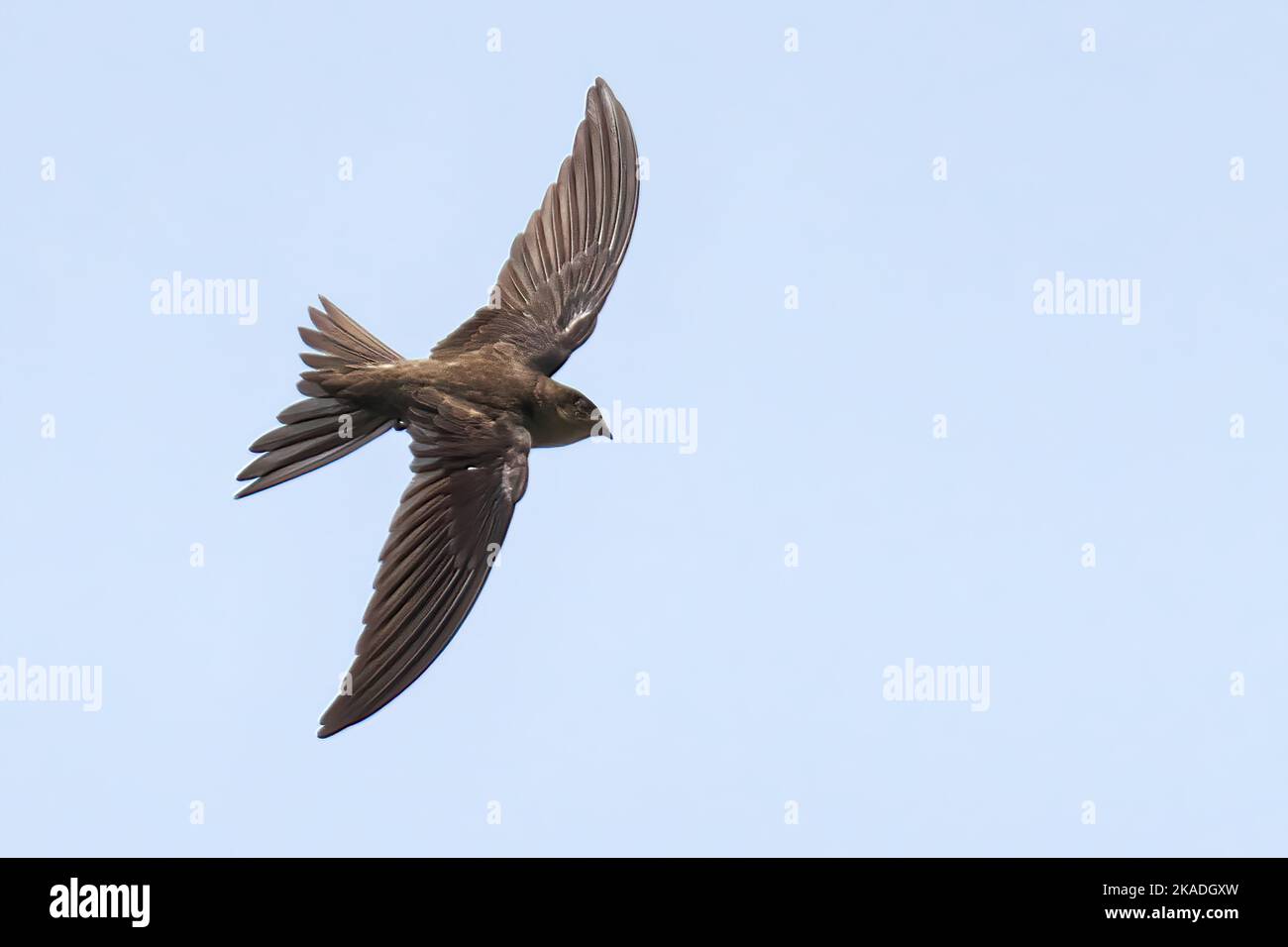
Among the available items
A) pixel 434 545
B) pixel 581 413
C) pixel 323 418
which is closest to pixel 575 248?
pixel 581 413

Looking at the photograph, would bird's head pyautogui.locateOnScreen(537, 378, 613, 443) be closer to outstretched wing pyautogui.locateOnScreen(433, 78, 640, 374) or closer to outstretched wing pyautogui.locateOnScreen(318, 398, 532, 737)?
outstretched wing pyautogui.locateOnScreen(318, 398, 532, 737)

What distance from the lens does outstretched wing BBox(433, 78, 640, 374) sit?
966 cm

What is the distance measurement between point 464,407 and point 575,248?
1720mm

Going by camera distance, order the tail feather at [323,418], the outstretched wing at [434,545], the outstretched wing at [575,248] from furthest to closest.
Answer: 1. the outstretched wing at [575,248]
2. the tail feather at [323,418]
3. the outstretched wing at [434,545]

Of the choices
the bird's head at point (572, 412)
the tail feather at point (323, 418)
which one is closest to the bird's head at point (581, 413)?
the bird's head at point (572, 412)

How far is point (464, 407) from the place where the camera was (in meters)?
8.78

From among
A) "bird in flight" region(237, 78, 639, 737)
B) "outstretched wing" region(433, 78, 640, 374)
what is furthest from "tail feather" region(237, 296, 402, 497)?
"outstretched wing" region(433, 78, 640, 374)

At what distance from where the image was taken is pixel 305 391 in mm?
8844

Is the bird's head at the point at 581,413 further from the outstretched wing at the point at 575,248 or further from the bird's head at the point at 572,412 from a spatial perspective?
the outstretched wing at the point at 575,248

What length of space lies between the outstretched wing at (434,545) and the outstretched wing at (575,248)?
1001 millimetres

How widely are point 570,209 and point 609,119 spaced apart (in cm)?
59

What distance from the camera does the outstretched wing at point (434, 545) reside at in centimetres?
767

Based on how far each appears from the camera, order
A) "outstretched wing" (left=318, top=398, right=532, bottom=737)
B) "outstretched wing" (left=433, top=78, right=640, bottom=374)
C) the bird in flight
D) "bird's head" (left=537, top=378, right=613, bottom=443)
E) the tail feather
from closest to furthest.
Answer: "outstretched wing" (left=318, top=398, right=532, bottom=737) < the bird in flight < the tail feather < "bird's head" (left=537, top=378, right=613, bottom=443) < "outstretched wing" (left=433, top=78, right=640, bottom=374)
